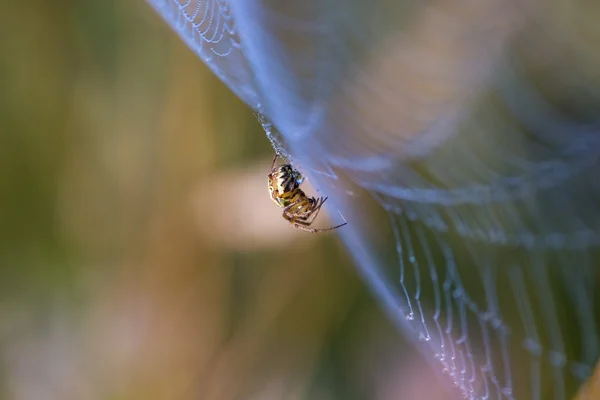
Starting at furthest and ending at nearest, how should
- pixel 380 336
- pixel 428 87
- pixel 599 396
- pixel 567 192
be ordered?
1. pixel 380 336
2. pixel 428 87
3. pixel 567 192
4. pixel 599 396

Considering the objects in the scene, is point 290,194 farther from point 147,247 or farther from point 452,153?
point 147,247

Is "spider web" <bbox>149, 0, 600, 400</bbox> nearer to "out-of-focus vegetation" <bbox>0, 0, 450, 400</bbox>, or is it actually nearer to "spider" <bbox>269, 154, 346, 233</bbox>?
"spider" <bbox>269, 154, 346, 233</bbox>

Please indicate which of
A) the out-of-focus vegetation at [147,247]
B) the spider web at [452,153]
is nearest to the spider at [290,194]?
the spider web at [452,153]

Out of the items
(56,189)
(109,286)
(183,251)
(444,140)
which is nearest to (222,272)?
(183,251)

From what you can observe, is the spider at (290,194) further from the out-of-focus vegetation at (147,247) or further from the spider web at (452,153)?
the out-of-focus vegetation at (147,247)

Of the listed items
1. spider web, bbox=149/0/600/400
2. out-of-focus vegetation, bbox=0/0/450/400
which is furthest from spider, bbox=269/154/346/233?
out-of-focus vegetation, bbox=0/0/450/400

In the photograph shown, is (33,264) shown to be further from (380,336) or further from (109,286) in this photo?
(380,336)

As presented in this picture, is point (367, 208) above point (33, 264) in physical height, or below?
below
